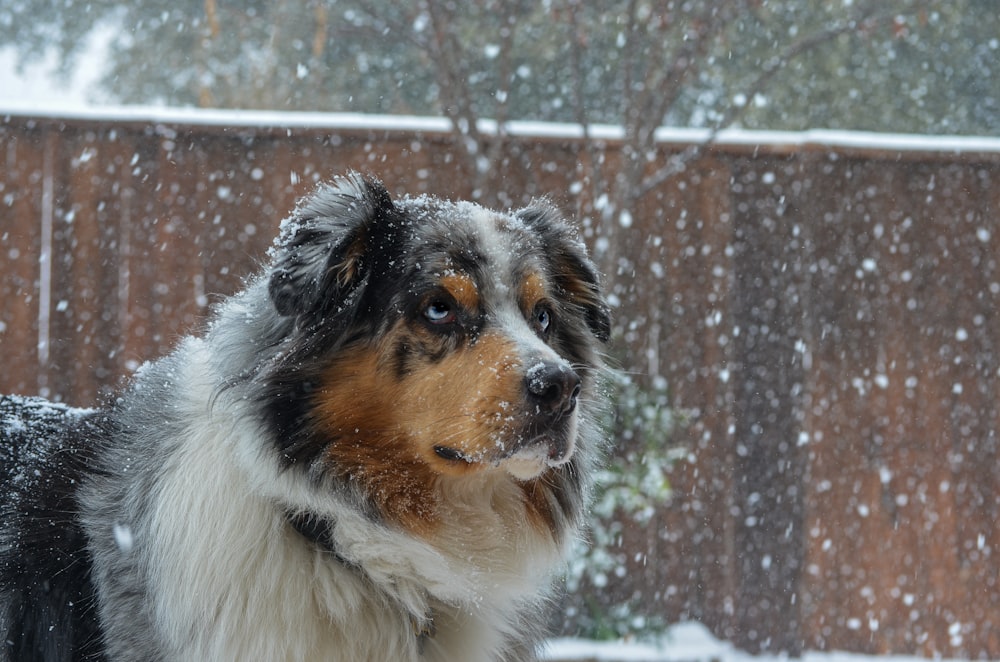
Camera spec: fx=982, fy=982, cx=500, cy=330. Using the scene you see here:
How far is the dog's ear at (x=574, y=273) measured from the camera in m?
3.02

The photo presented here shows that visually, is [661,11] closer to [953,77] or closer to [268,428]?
[268,428]

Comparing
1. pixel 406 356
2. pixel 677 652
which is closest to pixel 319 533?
pixel 406 356

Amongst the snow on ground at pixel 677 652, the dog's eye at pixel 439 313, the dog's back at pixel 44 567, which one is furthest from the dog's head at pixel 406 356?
the snow on ground at pixel 677 652

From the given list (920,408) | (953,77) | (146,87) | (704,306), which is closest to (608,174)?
(704,306)

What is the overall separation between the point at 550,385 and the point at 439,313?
0.39 meters

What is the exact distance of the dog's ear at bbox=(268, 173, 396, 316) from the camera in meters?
2.37

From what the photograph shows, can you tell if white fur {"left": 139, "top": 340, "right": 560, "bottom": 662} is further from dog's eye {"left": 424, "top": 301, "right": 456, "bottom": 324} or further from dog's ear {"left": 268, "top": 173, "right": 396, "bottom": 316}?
dog's eye {"left": 424, "top": 301, "right": 456, "bottom": 324}

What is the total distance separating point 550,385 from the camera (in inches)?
90.4

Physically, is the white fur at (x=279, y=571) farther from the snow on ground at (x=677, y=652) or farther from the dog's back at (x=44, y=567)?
the snow on ground at (x=677, y=652)

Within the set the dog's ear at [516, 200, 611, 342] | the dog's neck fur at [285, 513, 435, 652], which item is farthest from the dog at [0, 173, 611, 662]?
the dog's ear at [516, 200, 611, 342]

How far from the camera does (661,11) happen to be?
18.9 ft

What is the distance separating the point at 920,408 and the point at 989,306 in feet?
2.42

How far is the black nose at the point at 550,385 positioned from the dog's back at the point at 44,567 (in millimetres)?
1194

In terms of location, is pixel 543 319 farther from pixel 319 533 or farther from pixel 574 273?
pixel 319 533
